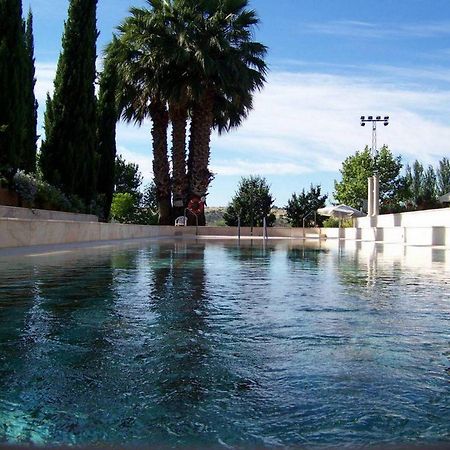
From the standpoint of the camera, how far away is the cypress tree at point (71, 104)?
19.8 meters

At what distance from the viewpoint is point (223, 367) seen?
2775mm

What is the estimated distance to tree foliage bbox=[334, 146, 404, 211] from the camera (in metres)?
53.3

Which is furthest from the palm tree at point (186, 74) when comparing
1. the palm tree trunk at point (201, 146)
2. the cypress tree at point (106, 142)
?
the cypress tree at point (106, 142)

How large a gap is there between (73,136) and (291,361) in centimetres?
1822

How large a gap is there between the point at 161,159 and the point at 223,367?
98.9 feet

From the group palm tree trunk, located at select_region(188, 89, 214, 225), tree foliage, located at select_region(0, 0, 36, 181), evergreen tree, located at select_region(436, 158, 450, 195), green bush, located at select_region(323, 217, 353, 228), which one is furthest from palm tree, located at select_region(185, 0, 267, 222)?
evergreen tree, located at select_region(436, 158, 450, 195)

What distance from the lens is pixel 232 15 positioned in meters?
30.5

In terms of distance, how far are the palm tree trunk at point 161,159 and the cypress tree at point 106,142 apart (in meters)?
5.42

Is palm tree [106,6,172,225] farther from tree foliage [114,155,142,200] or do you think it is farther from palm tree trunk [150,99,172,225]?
tree foliage [114,155,142,200]

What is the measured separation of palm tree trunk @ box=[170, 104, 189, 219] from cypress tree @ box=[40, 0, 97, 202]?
1145 centimetres

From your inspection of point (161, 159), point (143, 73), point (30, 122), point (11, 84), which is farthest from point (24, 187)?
point (161, 159)

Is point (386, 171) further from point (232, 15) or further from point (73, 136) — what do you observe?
point (73, 136)

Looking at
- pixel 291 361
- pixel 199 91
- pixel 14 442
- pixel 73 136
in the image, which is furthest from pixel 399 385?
pixel 199 91

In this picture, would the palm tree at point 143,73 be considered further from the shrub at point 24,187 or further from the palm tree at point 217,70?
the shrub at point 24,187
